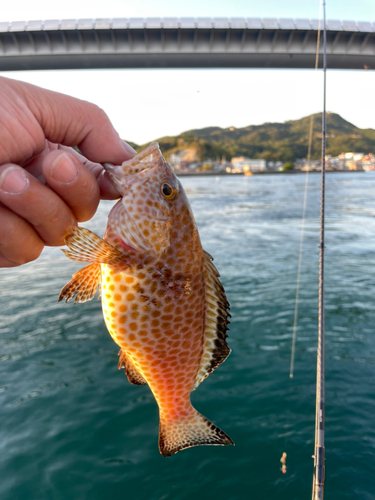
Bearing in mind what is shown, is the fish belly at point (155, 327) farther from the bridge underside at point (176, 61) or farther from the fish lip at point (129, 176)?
the bridge underside at point (176, 61)

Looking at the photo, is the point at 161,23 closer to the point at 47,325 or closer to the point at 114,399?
the point at 47,325

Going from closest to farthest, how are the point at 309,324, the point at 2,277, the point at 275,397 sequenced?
the point at 275,397 < the point at 309,324 < the point at 2,277

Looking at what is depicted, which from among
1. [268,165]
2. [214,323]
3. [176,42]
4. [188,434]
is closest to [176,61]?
[176,42]

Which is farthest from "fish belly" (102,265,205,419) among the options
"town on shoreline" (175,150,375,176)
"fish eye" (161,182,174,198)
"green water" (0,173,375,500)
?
"town on shoreline" (175,150,375,176)

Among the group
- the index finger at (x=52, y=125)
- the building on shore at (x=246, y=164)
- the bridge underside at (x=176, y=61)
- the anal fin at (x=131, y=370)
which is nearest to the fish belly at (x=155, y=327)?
the anal fin at (x=131, y=370)

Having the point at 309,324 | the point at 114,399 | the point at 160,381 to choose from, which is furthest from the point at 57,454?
the point at 309,324
